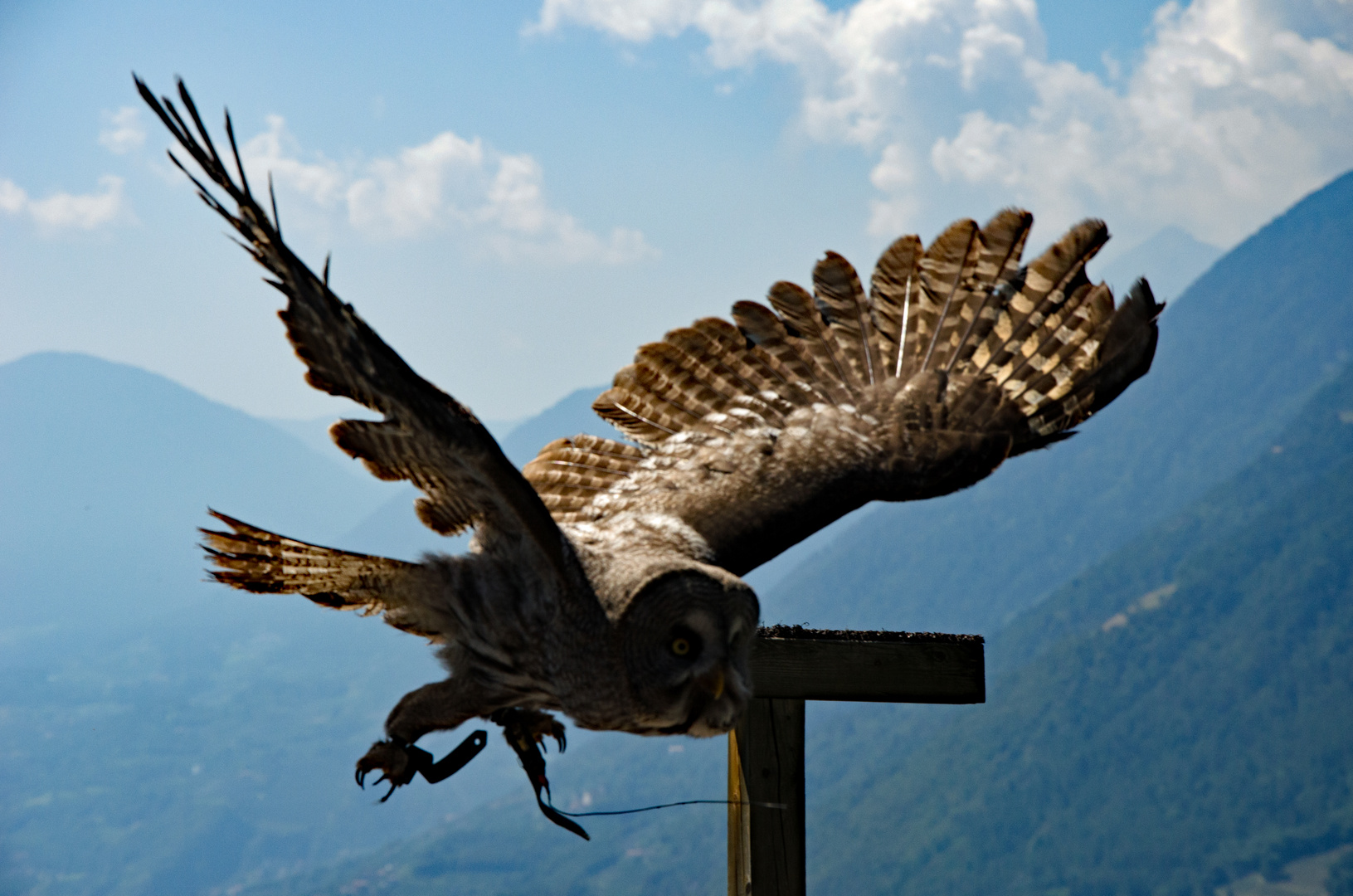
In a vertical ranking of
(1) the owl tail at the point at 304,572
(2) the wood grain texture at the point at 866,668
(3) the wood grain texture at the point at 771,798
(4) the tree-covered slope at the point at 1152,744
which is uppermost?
(4) the tree-covered slope at the point at 1152,744

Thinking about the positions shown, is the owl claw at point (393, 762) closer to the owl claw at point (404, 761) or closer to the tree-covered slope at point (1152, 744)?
the owl claw at point (404, 761)

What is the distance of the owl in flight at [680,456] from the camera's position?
2.85 m

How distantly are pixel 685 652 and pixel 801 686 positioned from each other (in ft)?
3.99

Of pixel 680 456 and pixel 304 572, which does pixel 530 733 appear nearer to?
pixel 304 572

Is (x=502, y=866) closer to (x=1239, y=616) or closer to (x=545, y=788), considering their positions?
(x=1239, y=616)

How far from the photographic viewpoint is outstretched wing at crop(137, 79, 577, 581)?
2732 millimetres

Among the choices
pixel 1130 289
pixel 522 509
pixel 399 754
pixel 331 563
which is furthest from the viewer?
pixel 1130 289

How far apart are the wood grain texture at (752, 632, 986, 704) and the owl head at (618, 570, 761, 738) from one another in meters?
1.08

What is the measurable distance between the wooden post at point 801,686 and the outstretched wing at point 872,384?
16.2 inches

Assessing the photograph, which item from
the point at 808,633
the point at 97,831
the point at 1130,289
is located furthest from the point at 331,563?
the point at 97,831

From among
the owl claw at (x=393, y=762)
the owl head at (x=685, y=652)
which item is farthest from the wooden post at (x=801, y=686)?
the owl claw at (x=393, y=762)

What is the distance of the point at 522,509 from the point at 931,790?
144735 mm

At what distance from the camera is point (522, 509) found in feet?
9.61

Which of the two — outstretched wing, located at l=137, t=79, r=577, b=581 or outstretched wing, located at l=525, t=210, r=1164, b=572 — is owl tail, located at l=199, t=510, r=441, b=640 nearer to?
outstretched wing, located at l=137, t=79, r=577, b=581
